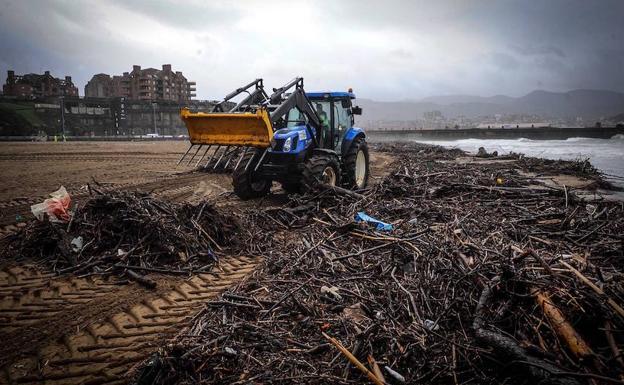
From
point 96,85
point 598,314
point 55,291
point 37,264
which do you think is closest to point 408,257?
point 598,314

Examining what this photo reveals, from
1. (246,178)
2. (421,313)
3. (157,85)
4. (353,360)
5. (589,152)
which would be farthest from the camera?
(157,85)

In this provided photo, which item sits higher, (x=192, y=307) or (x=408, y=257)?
(x=408, y=257)

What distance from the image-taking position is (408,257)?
175 inches

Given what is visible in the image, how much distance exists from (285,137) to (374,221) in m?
2.94

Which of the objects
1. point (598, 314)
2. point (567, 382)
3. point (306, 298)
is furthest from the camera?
point (306, 298)

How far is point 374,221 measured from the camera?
235 inches

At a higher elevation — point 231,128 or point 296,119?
point 296,119

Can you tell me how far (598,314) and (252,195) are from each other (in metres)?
7.14

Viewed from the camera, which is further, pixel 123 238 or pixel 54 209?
pixel 54 209

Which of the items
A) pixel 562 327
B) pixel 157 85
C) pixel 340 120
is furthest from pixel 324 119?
pixel 157 85

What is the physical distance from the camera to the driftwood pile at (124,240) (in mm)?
4668

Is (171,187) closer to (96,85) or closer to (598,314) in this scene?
(598,314)

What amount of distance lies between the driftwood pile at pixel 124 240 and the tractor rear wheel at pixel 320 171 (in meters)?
2.51

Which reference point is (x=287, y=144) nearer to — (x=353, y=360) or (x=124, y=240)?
(x=124, y=240)
